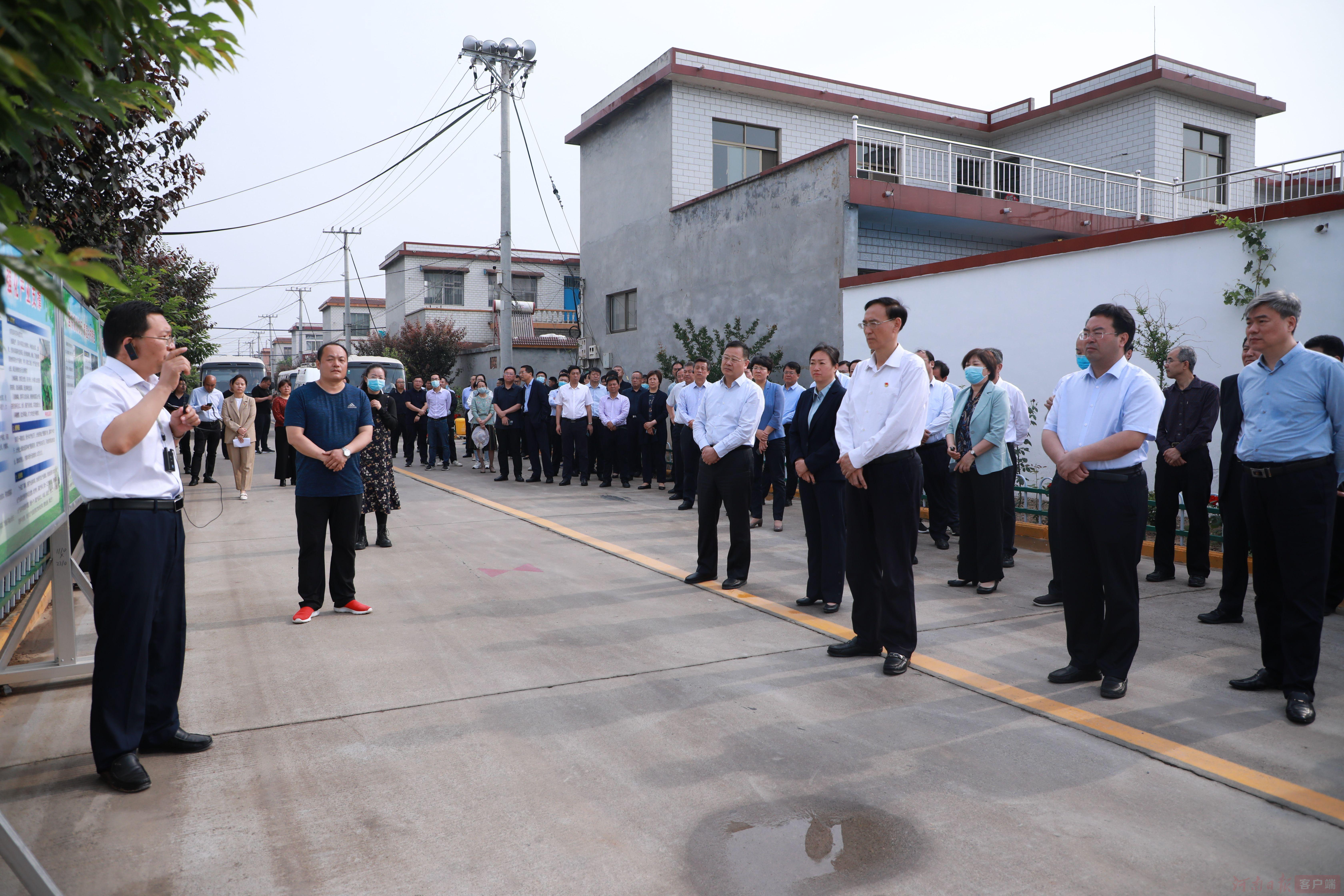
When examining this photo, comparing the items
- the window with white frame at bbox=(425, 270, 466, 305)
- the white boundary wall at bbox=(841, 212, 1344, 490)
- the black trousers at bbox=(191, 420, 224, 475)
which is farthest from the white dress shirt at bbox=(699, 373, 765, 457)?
the window with white frame at bbox=(425, 270, 466, 305)

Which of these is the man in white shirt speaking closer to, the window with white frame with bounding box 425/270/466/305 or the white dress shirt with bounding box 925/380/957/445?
the white dress shirt with bounding box 925/380/957/445

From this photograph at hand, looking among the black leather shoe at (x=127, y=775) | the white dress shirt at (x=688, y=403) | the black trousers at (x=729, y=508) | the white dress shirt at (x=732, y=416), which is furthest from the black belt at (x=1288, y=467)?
the white dress shirt at (x=688, y=403)

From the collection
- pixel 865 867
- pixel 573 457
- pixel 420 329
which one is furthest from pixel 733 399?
pixel 420 329

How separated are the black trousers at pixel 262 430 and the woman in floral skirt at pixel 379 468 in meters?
14.8

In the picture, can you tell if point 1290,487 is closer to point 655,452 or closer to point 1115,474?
point 1115,474

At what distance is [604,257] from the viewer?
23.1 metres

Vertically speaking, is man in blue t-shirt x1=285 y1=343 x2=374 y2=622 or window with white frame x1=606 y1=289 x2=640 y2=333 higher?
window with white frame x1=606 y1=289 x2=640 y2=333

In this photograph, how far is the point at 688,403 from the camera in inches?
448

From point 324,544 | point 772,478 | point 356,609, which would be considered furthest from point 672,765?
point 772,478

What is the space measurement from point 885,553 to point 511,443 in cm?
1162

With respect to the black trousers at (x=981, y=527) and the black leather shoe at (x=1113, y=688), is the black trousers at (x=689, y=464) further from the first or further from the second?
the black leather shoe at (x=1113, y=688)

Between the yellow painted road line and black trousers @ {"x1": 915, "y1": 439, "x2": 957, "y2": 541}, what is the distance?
10.6 feet

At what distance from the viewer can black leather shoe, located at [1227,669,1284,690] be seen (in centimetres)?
461

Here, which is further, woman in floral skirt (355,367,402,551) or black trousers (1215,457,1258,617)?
woman in floral skirt (355,367,402,551)
